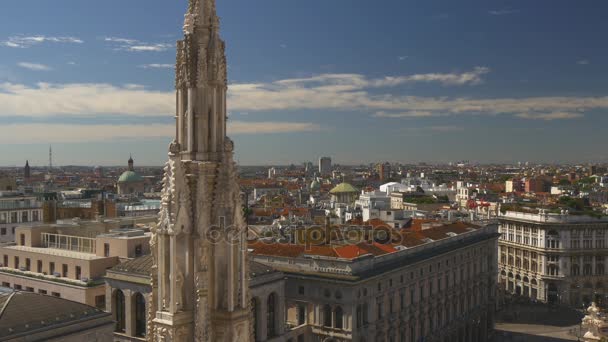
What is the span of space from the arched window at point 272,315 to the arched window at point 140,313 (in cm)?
900

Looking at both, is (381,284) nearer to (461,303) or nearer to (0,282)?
(461,303)

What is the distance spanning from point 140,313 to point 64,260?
9710 mm

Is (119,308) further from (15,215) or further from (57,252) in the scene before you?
(15,215)

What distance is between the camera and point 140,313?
42.2 metres

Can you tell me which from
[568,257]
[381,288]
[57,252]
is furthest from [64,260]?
[568,257]

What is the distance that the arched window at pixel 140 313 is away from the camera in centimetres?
4153

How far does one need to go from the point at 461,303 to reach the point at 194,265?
64276mm

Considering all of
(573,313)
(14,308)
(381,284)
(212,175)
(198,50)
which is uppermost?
(198,50)

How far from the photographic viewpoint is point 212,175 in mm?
12703

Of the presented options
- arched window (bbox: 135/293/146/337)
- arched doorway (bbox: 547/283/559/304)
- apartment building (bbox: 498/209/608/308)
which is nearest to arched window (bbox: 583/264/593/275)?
apartment building (bbox: 498/209/608/308)

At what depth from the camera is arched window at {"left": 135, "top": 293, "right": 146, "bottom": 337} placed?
41531mm

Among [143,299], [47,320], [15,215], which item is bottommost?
[143,299]

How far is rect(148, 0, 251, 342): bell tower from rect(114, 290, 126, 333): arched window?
1271 inches

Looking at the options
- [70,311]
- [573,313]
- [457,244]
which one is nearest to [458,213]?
[573,313]
